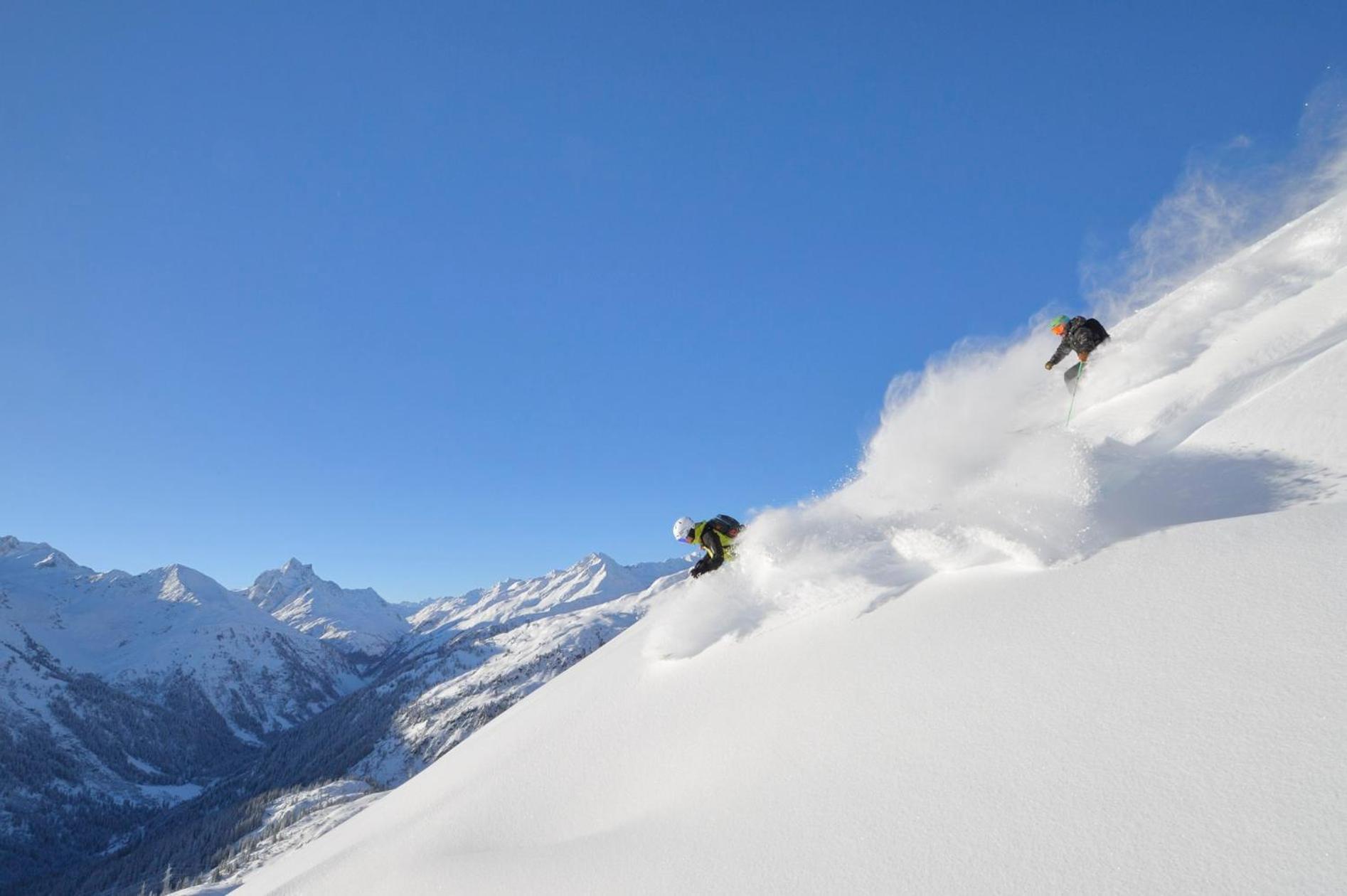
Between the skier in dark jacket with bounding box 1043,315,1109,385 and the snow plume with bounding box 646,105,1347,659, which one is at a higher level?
the skier in dark jacket with bounding box 1043,315,1109,385

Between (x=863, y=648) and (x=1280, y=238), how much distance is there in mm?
16661

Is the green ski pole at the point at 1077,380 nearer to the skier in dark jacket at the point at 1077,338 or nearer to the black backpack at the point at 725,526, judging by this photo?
the skier in dark jacket at the point at 1077,338

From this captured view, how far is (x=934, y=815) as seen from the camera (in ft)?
16.6

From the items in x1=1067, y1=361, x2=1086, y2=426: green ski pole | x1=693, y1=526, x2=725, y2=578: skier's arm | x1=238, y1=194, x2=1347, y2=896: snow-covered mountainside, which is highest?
x1=1067, y1=361, x2=1086, y2=426: green ski pole

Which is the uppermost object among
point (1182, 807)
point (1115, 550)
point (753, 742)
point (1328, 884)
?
point (1115, 550)

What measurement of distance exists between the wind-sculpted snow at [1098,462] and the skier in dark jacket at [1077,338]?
33 cm

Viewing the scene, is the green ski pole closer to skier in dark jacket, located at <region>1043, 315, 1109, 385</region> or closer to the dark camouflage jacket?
skier in dark jacket, located at <region>1043, 315, 1109, 385</region>

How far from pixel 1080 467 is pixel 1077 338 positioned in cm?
1015

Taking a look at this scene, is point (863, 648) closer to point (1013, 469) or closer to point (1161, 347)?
point (1013, 469)

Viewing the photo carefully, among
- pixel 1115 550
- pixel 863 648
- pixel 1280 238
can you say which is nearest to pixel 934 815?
pixel 863 648

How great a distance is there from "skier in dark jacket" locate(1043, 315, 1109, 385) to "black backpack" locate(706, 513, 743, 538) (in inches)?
397

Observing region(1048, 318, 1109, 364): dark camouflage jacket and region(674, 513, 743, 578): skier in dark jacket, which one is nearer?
region(674, 513, 743, 578): skier in dark jacket

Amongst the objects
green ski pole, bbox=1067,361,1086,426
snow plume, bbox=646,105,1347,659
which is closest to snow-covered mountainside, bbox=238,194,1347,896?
snow plume, bbox=646,105,1347,659

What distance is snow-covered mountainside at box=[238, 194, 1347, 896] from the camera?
14.2 ft
